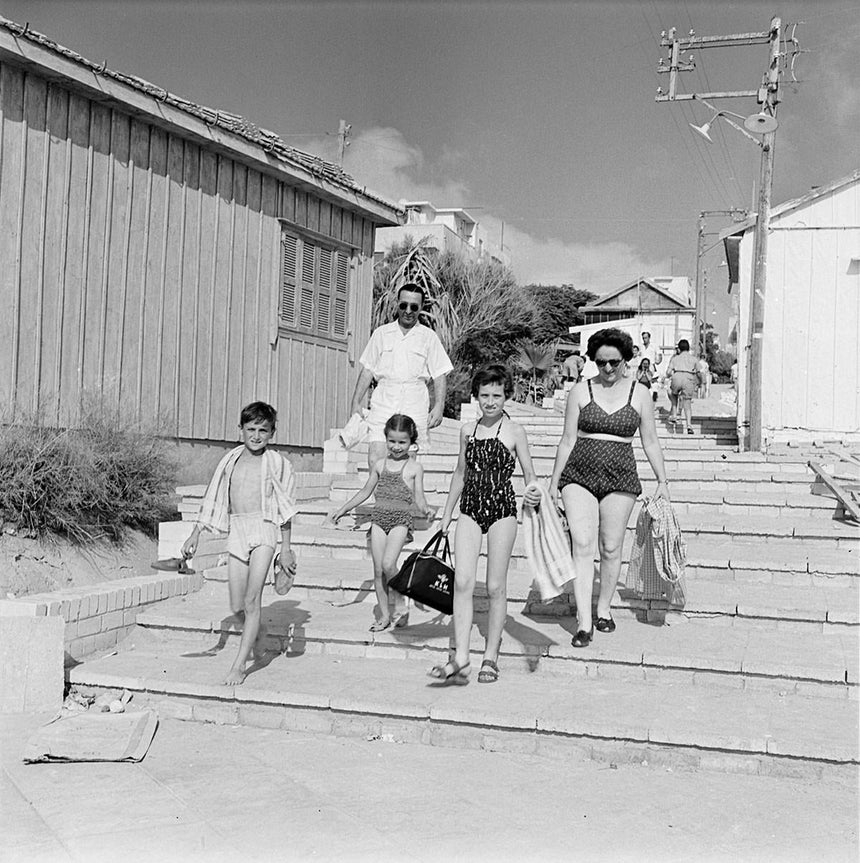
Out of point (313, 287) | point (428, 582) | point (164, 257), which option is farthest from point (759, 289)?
point (428, 582)

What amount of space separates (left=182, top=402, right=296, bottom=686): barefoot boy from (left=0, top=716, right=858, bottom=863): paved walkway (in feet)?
2.82

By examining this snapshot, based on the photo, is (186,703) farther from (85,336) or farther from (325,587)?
(85,336)

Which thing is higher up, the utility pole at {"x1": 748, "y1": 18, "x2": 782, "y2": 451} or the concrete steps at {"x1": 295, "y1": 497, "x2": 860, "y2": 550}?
the utility pole at {"x1": 748, "y1": 18, "x2": 782, "y2": 451}

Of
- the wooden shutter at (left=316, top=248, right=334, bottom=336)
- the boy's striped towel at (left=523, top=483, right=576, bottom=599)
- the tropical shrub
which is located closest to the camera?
the boy's striped towel at (left=523, top=483, right=576, bottom=599)

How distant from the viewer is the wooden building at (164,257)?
27.9 ft

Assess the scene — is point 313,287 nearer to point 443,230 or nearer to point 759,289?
point 759,289

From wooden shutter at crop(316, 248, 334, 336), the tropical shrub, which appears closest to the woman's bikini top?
wooden shutter at crop(316, 248, 334, 336)

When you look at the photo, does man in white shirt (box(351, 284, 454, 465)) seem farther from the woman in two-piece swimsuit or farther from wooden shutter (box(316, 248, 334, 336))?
wooden shutter (box(316, 248, 334, 336))

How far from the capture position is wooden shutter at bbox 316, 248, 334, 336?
41.7ft

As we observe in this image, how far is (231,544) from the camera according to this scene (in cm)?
554

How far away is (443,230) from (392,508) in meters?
39.6

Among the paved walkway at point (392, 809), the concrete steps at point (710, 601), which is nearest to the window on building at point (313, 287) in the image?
the concrete steps at point (710, 601)

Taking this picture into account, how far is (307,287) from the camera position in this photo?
490 inches

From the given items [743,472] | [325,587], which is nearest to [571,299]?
[743,472]
